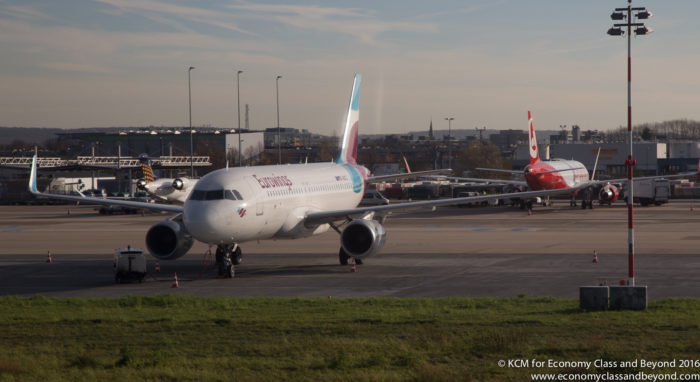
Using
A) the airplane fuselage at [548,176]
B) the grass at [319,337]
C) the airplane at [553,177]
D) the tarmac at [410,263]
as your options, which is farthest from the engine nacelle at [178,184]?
the grass at [319,337]

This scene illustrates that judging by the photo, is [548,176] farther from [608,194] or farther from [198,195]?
[198,195]

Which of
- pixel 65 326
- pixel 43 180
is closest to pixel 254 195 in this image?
pixel 65 326

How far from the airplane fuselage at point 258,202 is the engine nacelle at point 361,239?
297cm

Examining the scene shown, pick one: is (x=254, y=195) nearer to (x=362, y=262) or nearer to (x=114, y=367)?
(x=362, y=262)

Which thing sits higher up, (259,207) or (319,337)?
(259,207)

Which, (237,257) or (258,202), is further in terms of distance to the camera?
(237,257)

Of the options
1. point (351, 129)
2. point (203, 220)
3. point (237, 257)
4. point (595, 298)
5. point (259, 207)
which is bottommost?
point (237, 257)

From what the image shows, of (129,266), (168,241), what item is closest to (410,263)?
(168,241)

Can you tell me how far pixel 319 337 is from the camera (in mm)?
18016

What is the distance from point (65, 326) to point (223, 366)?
6759 mm

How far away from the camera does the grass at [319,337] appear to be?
48.7ft

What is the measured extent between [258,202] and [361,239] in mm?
4519

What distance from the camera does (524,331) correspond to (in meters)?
17.8

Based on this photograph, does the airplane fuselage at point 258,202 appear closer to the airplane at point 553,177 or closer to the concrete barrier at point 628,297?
the concrete barrier at point 628,297
